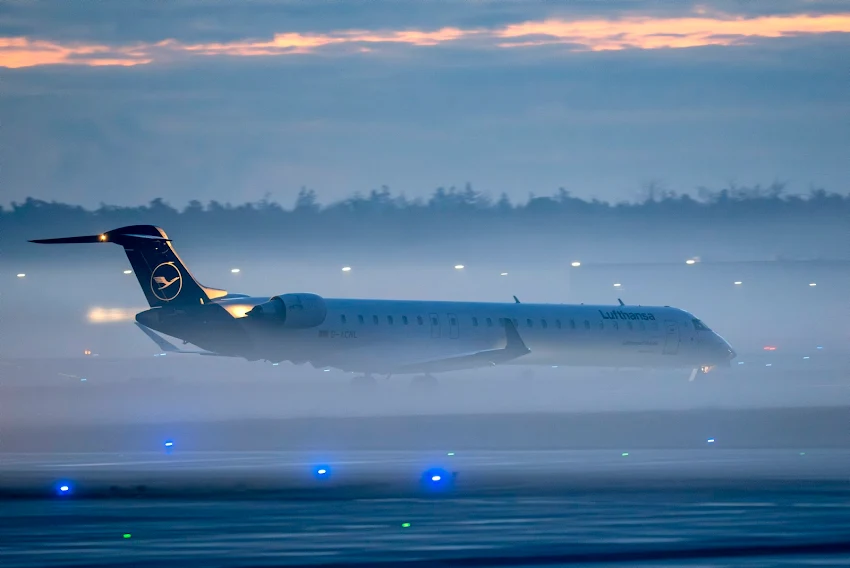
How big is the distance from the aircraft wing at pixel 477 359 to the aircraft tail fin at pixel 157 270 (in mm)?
9031

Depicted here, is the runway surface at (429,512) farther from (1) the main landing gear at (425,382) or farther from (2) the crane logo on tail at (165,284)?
(1) the main landing gear at (425,382)

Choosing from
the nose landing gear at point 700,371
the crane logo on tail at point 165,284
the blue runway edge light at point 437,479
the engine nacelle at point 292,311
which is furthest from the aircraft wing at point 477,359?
the blue runway edge light at point 437,479

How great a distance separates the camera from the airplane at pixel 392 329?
2044 inches

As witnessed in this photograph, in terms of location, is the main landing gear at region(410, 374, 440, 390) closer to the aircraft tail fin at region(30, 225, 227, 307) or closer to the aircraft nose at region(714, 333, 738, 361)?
the aircraft tail fin at region(30, 225, 227, 307)

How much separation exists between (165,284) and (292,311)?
4.89 meters

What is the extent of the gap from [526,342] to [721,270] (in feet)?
116

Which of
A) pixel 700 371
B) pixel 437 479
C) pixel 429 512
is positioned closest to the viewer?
pixel 429 512

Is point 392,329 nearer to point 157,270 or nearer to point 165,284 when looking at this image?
point 165,284

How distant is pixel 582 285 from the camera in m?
88.9

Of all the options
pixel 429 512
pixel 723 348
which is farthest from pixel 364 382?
pixel 429 512

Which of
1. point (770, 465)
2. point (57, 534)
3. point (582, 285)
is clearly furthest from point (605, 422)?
point (582, 285)

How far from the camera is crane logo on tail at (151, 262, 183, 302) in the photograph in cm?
5200

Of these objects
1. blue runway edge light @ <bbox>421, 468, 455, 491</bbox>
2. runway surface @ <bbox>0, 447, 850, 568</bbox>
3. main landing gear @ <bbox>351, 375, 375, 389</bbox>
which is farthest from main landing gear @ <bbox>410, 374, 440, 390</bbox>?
blue runway edge light @ <bbox>421, 468, 455, 491</bbox>

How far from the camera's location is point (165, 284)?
52.0 m
